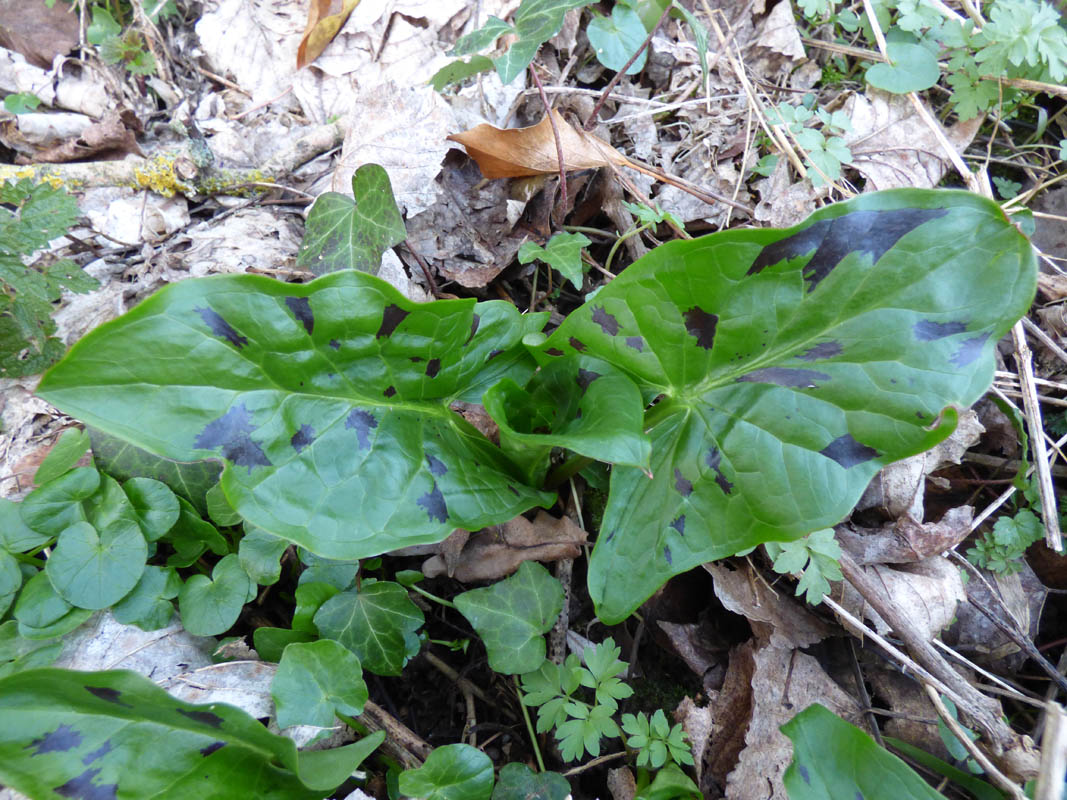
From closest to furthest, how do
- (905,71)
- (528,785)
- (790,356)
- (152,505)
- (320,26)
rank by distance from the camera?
(790,356)
(528,785)
(152,505)
(905,71)
(320,26)

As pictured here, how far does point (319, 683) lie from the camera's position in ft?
4.43

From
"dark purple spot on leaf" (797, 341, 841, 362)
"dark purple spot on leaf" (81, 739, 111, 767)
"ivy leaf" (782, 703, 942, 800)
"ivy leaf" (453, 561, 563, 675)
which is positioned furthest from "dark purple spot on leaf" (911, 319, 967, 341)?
"dark purple spot on leaf" (81, 739, 111, 767)

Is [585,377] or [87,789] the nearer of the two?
[87,789]

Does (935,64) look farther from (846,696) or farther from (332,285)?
(332,285)

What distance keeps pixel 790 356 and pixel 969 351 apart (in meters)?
0.31

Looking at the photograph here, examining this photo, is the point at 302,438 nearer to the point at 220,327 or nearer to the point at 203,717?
the point at 220,327

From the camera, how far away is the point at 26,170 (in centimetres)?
228

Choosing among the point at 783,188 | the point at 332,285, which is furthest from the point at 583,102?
the point at 332,285

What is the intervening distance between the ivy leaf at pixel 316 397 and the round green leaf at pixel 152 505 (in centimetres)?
45

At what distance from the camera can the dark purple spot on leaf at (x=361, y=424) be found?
→ 1368mm

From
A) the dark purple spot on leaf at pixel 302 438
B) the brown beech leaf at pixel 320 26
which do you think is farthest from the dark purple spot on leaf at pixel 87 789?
the brown beech leaf at pixel 320 26

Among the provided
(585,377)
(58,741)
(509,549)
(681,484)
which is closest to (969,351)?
(681,484)

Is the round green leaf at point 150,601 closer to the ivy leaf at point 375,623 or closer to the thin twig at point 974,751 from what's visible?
the ivy leaf at point 375,623

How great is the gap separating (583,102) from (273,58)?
149 centimetres
